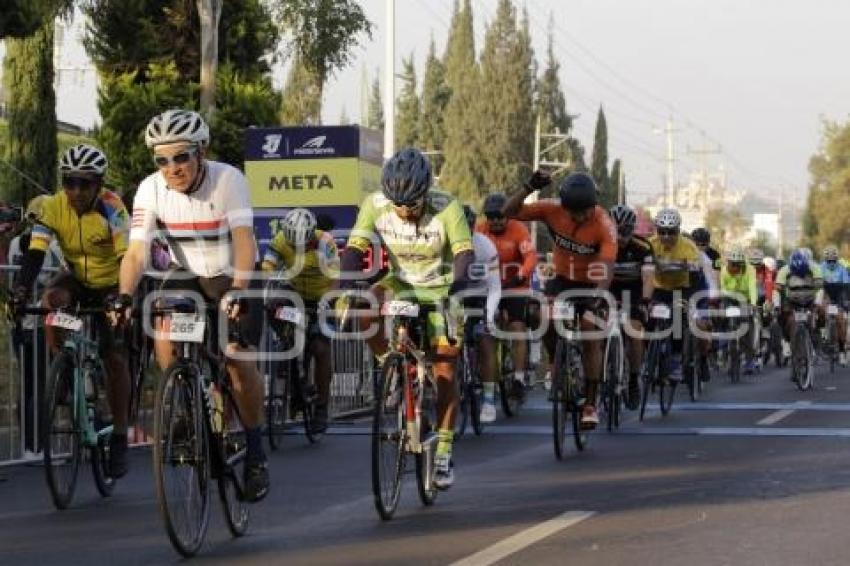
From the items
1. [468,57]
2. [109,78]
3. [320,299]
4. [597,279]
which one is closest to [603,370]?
[597,279]

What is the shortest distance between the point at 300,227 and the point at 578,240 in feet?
7.38

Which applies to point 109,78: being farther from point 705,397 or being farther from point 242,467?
point 242,467

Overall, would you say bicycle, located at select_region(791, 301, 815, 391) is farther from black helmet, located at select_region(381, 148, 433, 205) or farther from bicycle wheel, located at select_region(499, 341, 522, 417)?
black helmet, located at select_region(381, 148, 433, 205)

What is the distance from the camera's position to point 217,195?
8.58 meters

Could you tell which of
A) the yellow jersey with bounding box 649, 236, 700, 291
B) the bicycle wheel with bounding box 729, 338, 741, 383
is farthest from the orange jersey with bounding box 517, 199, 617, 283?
the bicycle wheel with bounding box 729, 338, 741, 383

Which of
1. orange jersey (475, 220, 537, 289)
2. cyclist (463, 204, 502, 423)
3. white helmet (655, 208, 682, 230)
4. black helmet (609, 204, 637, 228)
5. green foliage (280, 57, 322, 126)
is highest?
green foliage (280, 57, 322, 126)

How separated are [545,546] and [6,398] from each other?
571cm

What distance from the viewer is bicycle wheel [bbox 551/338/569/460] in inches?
492

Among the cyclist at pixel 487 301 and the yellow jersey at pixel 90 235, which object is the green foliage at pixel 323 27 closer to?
the cyclist at pixel 487 301

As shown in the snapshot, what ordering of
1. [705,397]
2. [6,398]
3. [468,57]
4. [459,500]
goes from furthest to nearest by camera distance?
[468,57] → [705,397] → [6,398] → [459,500]

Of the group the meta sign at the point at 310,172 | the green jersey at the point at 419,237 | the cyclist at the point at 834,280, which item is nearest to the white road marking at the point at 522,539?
the green jersey at the point at 419,237

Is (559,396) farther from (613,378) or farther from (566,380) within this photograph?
(613,378)

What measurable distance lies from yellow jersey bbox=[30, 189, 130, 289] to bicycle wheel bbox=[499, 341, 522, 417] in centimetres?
661

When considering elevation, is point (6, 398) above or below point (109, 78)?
below
